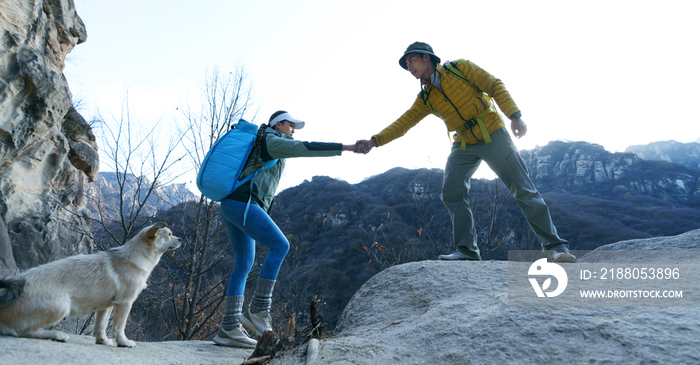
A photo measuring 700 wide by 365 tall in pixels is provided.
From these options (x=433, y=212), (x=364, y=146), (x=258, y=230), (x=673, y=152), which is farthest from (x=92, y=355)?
(x=673, y=152)

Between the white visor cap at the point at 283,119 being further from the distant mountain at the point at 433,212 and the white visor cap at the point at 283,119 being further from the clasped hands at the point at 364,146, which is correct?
the distant mountain at the point at 433,212

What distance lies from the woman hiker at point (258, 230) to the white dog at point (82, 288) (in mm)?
624

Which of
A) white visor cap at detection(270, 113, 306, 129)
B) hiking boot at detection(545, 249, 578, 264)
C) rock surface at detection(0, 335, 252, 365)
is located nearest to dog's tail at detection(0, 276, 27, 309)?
rock surface at detection(0, 335, 252, 365)

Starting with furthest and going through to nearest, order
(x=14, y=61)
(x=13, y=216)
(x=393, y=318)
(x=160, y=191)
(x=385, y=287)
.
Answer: (x=160, y=191) < (x=13, y=216) < (x=14, y=61) < (x=385, y=287) < (x=393, y=318)

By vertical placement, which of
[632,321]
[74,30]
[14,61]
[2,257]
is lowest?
[632,321]

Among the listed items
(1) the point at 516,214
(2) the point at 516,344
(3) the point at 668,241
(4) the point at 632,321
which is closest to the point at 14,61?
(2) the point at 516,344

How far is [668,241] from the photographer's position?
4.84 meters

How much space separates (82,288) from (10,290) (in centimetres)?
38

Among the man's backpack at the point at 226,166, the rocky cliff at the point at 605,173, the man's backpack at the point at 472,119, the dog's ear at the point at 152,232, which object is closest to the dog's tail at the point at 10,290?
the dog's ear at the point at 152,232

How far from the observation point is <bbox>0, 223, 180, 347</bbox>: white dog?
90.8 inches

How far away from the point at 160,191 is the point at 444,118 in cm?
651

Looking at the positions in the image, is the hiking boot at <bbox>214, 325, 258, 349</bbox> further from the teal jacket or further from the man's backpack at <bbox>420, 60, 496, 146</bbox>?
the man's backpack at <bbox>420, 60, 496, 146</bbox>

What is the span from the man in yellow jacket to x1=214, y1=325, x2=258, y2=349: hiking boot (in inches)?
95.0

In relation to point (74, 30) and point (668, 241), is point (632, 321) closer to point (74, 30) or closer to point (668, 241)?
point (668, 241)
